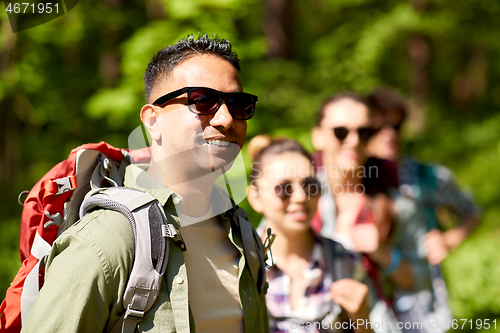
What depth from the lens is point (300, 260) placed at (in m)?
2.62

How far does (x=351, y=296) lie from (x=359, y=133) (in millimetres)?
1377

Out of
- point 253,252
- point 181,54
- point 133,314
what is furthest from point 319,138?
point 133,314

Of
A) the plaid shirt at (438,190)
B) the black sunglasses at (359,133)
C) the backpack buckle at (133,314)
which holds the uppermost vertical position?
the black sunglasses at (359,133)

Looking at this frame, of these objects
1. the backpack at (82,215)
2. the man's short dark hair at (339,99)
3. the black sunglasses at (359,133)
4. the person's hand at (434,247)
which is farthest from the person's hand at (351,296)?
the person's hand at (434,247)

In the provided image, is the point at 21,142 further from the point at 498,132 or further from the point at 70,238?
the point at 498,132

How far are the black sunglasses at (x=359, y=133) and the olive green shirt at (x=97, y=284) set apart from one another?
2126 mm

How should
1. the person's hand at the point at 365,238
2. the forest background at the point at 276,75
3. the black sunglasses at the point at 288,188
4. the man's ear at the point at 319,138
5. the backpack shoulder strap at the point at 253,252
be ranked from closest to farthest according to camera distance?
the backpack shoulder strap at the point at 253,252
the black sunglasses at the point at 288,188
the person's hand at the point at 365,238
the man's ear at the point at 319,138
the forest background at the point at 276,75

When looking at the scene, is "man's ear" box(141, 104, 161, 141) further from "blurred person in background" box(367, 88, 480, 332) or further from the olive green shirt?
"blurred person in background" box(367, 88, 480, 332)

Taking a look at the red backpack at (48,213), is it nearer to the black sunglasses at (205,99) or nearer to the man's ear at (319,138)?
the black sunglasses at (205,99)

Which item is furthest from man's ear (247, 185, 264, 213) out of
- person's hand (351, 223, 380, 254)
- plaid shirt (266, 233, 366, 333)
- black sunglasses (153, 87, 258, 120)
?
black sunglasses (153, 87, 258, 120)

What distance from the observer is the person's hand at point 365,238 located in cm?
311

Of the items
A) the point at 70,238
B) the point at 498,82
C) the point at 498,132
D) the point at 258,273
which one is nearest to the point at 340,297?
the point at 258,273

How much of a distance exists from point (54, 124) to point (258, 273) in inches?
203

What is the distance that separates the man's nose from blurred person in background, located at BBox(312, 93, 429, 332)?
1.90 m
